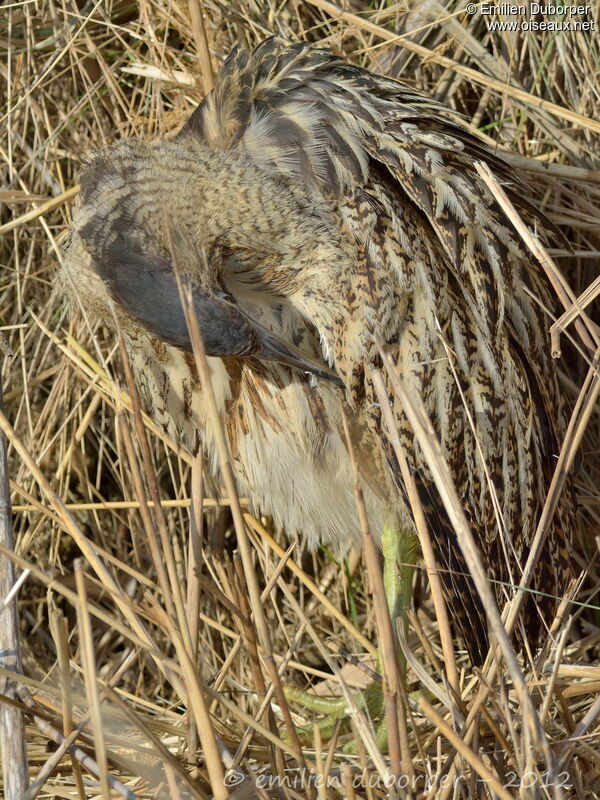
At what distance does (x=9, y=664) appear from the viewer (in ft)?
4.42

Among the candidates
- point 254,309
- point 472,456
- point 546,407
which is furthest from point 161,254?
point 546,407

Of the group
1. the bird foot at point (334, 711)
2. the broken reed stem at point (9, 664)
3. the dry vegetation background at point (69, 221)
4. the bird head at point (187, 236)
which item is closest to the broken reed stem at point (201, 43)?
the dry vegetation background at point (69, 221)

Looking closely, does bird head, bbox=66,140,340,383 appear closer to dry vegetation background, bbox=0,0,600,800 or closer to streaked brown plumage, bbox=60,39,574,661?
streaked brown plumage, bbox=60,39,574,661

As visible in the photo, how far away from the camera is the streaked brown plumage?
65.6 inches

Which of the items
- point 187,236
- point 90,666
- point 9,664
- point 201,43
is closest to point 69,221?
point 201,43

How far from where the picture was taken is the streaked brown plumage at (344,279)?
1.67 metres

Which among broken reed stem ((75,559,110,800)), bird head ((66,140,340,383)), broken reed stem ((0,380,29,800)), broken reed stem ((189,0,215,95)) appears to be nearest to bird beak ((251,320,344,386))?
bird head ((66,140,340,383))

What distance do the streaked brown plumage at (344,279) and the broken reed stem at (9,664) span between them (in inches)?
14.9

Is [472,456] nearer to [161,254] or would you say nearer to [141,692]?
[161,254]

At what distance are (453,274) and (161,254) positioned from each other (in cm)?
55

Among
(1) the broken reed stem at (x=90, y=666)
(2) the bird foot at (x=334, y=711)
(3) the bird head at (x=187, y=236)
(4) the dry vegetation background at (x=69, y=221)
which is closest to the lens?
(1) the broken reed stem at (x=90, y=666)

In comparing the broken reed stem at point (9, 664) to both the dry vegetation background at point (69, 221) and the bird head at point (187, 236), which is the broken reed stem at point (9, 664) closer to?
the bird head at point (187, 236)

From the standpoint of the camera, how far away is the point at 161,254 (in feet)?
5.39

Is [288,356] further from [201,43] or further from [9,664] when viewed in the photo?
[201,43]
